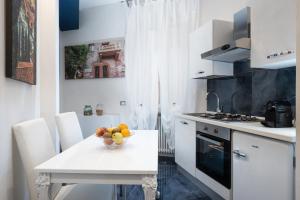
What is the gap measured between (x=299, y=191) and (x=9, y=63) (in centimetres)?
162

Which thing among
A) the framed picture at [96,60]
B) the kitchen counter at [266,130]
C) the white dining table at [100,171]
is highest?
the framed picture at [96,60]

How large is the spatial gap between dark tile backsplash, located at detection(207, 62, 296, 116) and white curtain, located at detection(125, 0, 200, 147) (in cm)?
42

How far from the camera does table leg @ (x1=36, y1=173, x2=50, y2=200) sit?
101 centimetres

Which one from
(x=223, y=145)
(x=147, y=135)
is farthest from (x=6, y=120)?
(x=223, y=145)

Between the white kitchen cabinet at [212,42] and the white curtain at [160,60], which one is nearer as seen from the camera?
the white kitchen cabinet at [212,42]

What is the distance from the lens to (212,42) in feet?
7.98

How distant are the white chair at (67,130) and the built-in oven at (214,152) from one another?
4.53 feet

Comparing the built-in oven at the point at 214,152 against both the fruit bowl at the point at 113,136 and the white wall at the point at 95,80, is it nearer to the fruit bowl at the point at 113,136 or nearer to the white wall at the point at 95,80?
the fruit bowl at the point at 113,136

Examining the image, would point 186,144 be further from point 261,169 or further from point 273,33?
point 273,33

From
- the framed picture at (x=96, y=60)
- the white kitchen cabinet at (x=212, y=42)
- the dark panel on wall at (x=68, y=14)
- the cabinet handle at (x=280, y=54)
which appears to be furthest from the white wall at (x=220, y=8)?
the dark panel on wall at (x=68, y=14)

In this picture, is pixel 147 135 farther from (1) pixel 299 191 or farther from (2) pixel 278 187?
(1) pixel 299 191

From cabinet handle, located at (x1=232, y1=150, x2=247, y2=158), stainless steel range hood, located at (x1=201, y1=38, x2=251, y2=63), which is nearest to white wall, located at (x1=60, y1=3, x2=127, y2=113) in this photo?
stainless steel range hood, located at (x1=201, y1=38, x2=251, y2=63)

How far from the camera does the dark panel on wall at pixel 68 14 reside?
3.24m

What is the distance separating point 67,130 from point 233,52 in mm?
1925
